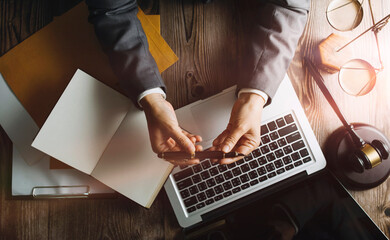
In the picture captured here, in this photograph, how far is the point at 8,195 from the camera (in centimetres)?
79

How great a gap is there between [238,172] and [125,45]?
443mm

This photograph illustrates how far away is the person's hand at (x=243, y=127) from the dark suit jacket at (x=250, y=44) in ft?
0.13

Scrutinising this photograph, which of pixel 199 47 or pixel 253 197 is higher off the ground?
pixel 199 47

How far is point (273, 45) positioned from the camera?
2.26ft

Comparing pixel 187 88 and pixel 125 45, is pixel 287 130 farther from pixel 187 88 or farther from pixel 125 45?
pixel 125 45

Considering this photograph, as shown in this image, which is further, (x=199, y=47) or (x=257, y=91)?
(x=199, y=47)

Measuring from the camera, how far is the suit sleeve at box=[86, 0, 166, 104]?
27.3 inches

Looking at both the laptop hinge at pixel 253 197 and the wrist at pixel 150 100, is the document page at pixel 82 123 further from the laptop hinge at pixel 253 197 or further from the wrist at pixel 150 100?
the laptop hinge at pixel 253 197

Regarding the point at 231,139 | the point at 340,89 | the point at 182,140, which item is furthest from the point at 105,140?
the point at 340,89

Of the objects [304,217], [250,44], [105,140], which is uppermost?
[250,44]

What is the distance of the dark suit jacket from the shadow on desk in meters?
0.30

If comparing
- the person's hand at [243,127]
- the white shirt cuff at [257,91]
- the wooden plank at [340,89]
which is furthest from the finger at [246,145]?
the wooden plank at [340,89]

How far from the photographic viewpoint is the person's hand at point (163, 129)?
654 millimetres

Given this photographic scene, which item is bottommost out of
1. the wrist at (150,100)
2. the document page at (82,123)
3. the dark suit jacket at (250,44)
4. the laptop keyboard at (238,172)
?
the laptop keyboard at (238,172)
